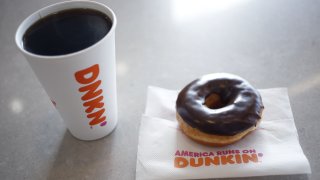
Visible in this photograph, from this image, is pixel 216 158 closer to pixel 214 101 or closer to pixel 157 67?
pixel 214 101

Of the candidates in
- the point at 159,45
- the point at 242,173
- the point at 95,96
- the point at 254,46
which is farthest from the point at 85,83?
the point at 254,46

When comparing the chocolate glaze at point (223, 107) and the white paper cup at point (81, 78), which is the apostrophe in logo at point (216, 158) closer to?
the chocolate glaze at point (223, 107)

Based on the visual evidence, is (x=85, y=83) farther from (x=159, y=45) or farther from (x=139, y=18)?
(x=139, y=18)

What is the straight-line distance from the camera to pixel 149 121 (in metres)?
0.65

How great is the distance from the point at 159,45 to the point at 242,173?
532 mm

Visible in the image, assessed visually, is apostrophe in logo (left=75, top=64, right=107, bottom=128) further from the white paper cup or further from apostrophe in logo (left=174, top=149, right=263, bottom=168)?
apostrophe in logo (left=174, top=149, right=263, bottom=168)

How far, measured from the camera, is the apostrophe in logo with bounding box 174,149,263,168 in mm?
559

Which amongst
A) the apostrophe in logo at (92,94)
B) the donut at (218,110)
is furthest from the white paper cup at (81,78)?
the donut at (218,110)

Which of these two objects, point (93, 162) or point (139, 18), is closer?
point (93, 162)

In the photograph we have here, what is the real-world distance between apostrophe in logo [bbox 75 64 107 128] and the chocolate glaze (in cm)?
18

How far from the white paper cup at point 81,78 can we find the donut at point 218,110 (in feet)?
0.57

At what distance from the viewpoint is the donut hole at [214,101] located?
0.64m

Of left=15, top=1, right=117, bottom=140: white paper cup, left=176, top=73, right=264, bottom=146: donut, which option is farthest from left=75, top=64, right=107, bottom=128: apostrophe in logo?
left=176, top=73, right=264, bottom=146: donut

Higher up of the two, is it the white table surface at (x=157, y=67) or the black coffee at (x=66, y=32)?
the black coffee at (x=66, y=32)
